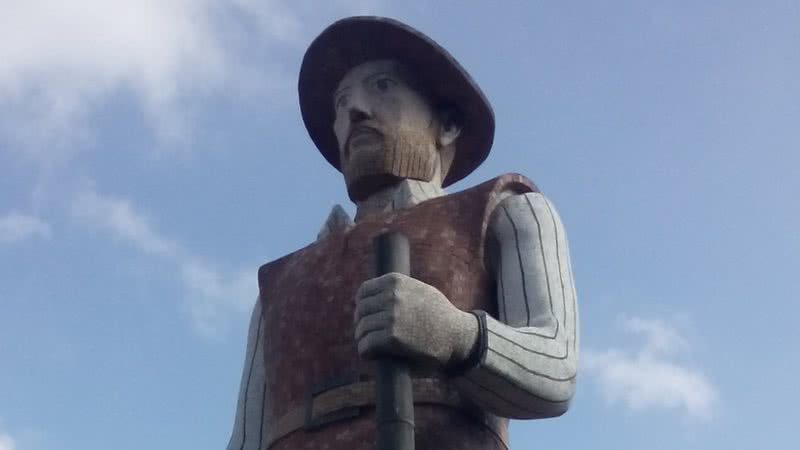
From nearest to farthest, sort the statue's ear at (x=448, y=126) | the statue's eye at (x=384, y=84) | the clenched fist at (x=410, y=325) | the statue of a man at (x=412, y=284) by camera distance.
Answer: the clenched fist at (x=410, y=325)
the statue of a man at (x=412, y=284)
the statue's eye at (x=384, y=84)
the statue's ear at (x=448, y=126)

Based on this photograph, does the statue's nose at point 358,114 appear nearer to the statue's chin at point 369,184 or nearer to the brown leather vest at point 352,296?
the statue's chin at point 369,184

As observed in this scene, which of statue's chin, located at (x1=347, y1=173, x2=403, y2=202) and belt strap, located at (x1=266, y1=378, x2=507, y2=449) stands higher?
statue's chin, located at (x1=347, y1=173, x2=403, y2=202)

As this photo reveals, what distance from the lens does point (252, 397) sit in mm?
7145

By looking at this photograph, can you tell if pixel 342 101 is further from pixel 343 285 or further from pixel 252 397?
pixel 252 397

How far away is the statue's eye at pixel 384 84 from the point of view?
7475mm

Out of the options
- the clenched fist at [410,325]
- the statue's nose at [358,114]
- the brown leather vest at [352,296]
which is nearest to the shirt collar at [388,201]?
the brown leather vest at [352,296]

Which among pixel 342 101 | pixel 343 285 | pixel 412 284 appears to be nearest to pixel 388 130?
pixel 342 101

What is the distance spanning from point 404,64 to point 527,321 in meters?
2.04

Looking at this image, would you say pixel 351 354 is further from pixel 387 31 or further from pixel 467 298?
pixel 387 31

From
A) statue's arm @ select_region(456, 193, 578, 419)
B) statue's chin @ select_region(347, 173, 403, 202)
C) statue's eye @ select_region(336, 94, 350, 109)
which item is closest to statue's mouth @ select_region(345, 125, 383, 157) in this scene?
statue's chin @ select_region(347, 173, 403, 202)

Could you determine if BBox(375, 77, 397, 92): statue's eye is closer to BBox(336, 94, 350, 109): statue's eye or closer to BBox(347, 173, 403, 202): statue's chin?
BBox(336, 94, 350, 109): statue's eye

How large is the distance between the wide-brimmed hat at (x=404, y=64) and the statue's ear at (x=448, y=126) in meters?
0.04

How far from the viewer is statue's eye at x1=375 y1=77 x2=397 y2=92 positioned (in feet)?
24.5

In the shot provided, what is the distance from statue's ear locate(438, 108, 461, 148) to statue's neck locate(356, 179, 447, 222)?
0.97 feet
